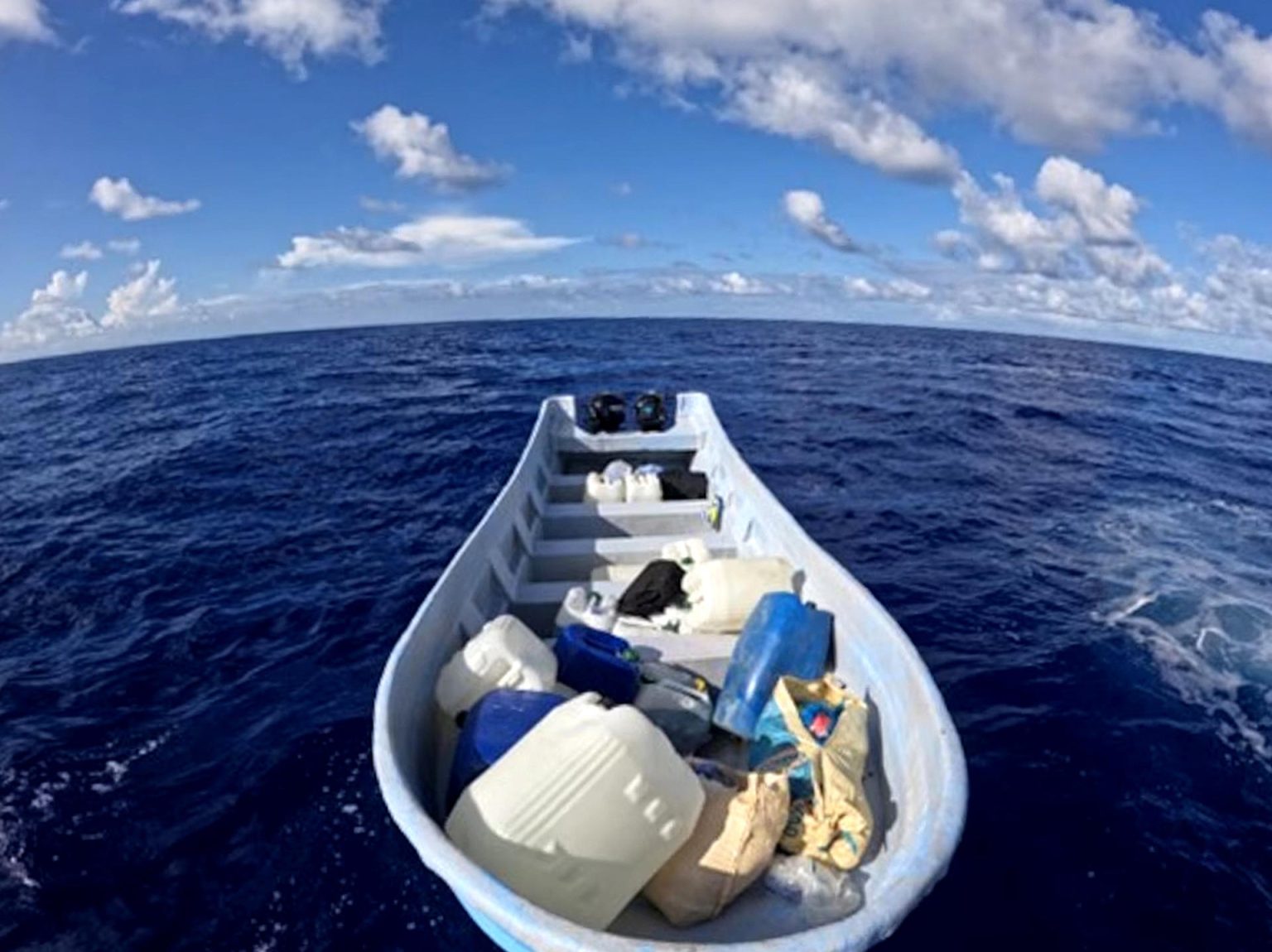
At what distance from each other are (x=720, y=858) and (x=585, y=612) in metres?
3.35

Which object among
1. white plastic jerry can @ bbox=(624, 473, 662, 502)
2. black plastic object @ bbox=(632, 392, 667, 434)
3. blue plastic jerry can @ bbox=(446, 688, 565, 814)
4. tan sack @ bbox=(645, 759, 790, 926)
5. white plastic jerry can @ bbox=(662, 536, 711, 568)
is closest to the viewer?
tan sack @ bbox=(645, 759, 790, 926)

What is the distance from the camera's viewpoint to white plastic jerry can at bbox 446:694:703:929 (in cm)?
344

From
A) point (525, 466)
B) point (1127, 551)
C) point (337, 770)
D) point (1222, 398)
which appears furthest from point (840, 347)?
point (337, 770)

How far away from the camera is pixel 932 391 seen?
32031 millimetres

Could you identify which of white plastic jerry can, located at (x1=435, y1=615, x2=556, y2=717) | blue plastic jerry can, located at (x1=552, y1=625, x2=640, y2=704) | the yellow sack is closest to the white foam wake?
the yellow sack

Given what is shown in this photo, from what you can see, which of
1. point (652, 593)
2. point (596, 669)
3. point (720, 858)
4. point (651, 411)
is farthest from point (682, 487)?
point (720, 858)

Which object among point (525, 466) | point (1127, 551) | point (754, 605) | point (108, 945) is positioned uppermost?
point (525, 466)

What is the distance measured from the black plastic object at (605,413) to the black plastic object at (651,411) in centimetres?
38

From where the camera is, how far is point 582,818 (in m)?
3.45

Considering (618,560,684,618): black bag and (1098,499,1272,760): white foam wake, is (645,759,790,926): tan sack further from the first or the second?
(1098,499,1272,760): white foam wake

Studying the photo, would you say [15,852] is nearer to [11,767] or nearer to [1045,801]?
[11,767]

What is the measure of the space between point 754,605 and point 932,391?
28760mm

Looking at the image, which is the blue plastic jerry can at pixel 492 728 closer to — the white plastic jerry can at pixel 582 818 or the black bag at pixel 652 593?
the white plastic jerry can at pixel 582 818

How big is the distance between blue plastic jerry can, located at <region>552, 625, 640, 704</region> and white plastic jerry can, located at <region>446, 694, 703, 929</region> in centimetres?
166
